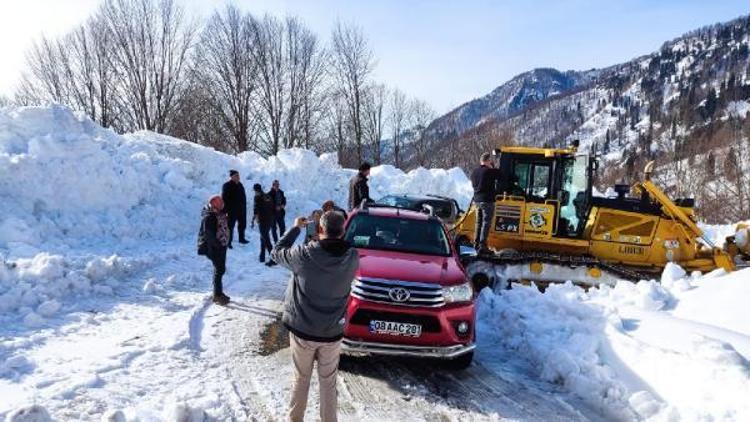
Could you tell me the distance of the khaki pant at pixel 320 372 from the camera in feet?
14.0

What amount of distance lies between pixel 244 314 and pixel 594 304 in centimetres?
495

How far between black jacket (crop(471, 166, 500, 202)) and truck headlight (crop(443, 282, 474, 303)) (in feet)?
16.5

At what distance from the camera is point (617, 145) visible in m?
165

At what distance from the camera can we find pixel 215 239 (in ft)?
29.0

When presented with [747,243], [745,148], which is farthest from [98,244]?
[745,148]

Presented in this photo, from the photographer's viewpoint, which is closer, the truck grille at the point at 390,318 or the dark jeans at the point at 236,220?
the truck grille at the point at 390,318

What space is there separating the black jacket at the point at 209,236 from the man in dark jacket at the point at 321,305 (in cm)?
479

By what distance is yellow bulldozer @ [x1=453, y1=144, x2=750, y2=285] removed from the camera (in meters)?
11.5

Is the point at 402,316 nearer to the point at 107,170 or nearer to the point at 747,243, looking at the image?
the point at 747,243

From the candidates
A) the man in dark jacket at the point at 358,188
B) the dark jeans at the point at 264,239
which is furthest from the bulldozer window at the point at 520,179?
the dark jeans at the point at 264,239

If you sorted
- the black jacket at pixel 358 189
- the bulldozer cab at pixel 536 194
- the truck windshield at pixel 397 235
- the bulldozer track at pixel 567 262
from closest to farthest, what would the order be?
1. the truck windshield at pixel 397 235
2. the bulldozer track at pixel 567 262
3. the bulldozer cab at pixel 536 194
4. the black jacket at pixel 358 189

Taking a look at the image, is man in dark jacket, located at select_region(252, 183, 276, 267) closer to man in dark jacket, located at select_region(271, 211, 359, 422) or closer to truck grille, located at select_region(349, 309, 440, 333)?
truck grille, located at select_region(349, 309, 440, 333)

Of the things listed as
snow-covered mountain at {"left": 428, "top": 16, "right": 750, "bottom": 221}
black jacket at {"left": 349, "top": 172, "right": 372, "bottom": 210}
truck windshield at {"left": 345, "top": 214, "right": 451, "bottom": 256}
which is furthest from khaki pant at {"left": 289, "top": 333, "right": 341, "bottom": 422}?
snow-covered mountain at {"left": 428, "top": 16, "right": 750, "bottom": 221}

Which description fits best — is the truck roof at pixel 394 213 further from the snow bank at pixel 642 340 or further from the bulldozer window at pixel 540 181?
the bulldozer window at pixel 540 181
